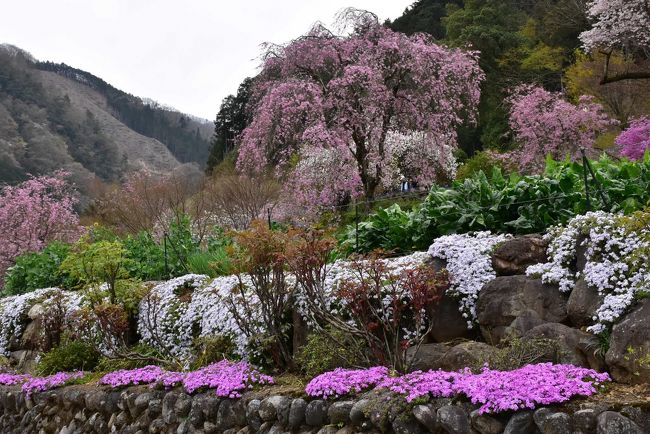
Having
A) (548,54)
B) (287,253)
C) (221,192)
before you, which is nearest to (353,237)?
(287,253)

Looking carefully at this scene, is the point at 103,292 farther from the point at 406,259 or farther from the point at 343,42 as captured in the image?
the point at 343,42

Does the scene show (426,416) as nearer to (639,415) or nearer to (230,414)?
(639,415)

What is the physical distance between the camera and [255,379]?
215 inches

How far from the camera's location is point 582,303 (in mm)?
4566

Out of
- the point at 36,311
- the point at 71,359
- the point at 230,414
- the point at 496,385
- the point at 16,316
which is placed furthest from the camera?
the point at 16,316

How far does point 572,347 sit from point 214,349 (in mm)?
3691

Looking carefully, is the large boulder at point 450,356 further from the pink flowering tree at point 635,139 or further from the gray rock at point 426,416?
the pink flowering tree at point 635,139

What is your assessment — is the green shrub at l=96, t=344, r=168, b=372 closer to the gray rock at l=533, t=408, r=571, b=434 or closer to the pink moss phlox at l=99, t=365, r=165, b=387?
the pink moss phlox at l=99, t=365, r=165, b=387

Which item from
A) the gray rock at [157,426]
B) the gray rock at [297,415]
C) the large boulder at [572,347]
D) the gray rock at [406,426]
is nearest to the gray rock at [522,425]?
the gray rock at [406,426]

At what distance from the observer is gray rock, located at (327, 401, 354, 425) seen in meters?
4.40

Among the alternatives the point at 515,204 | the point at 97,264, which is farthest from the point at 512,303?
the point at 97,264

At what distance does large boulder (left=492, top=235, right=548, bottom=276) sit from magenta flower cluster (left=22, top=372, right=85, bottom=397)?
5.18 metres

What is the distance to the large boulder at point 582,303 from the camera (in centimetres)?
448

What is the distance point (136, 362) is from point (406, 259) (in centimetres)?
364
